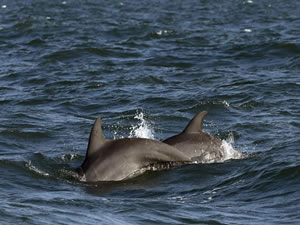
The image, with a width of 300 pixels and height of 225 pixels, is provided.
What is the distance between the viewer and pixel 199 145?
1433 cm

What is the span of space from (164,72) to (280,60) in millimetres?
4117

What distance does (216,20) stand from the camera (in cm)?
3838

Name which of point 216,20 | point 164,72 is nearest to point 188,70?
point 164,72

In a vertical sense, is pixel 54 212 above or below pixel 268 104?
above

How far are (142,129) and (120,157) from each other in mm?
4297

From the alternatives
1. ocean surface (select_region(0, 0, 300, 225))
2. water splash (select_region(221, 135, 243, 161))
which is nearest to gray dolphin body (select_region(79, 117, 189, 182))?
ocean surface (select_region(0, 0, 300, 225))

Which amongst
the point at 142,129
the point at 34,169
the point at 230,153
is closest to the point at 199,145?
the point at 230,153

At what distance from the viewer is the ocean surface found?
11445mm

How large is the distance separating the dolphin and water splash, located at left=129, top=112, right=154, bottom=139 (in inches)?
97.3

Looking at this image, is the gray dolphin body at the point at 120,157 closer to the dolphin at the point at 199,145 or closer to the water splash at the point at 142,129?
the dolphin at the point at 199,145

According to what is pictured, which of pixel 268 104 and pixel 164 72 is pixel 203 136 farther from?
pixel 164 72

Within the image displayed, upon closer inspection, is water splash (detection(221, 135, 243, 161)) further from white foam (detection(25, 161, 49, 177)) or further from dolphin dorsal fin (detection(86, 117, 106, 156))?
white foam (detection(25, 161, 49, 177))

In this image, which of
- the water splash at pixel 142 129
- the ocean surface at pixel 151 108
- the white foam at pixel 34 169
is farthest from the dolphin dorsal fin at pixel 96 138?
the water splash at pixel 142 129

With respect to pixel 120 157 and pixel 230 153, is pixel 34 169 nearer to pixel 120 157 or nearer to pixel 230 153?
pixel 120 157
